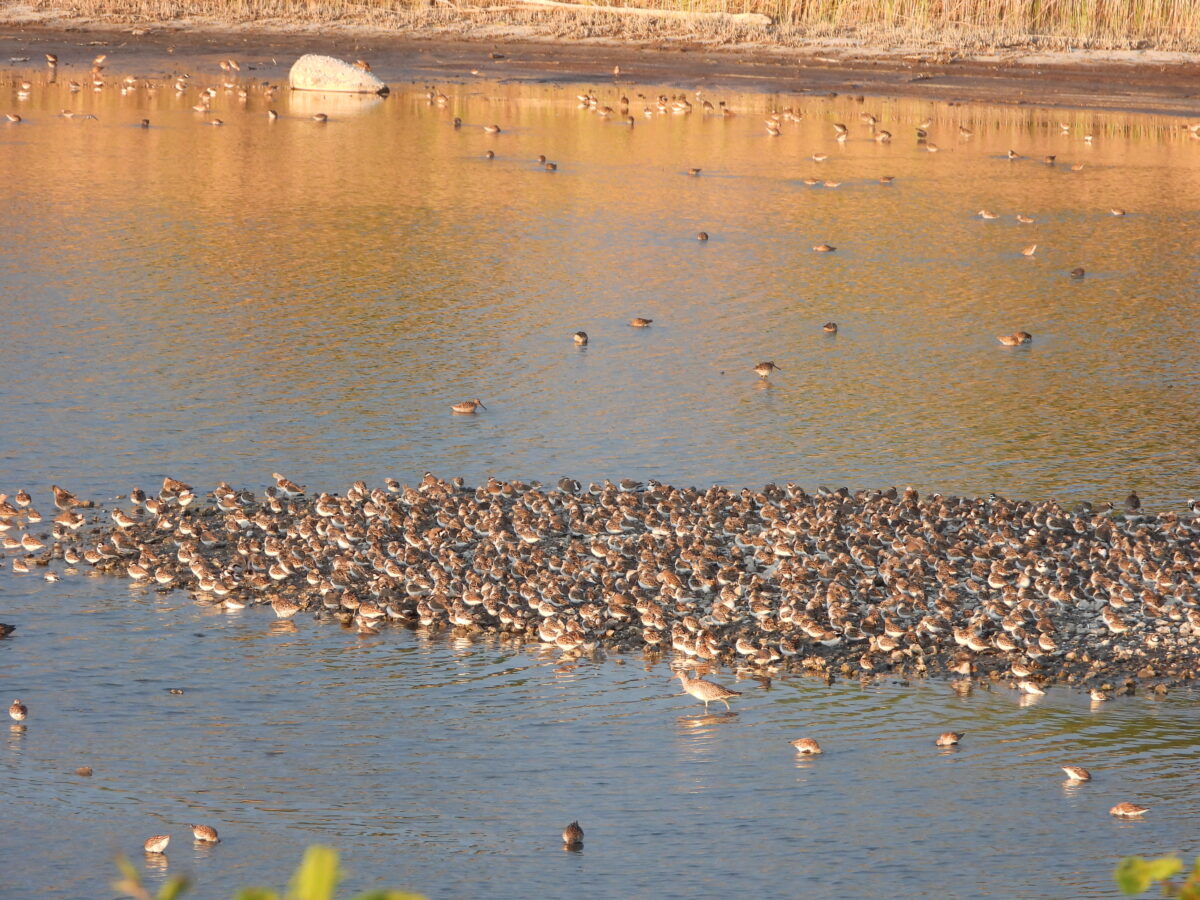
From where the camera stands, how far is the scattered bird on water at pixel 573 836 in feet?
30.7

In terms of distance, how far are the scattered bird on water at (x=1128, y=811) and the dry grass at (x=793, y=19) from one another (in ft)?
134

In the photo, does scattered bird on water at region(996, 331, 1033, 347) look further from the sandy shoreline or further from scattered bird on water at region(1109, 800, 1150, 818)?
the sandy shoreline

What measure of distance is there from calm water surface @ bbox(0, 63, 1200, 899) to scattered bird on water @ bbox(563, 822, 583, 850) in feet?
0.26

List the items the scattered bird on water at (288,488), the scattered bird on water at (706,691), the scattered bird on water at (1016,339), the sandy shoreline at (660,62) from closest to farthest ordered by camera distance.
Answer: the scattered bird on water at (706,691) < the scattered bird on water at (288,488) < the scattered bird on water at (1016,339) < the sandy shoreline at (660,62)

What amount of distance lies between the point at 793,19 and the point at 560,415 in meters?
35.2

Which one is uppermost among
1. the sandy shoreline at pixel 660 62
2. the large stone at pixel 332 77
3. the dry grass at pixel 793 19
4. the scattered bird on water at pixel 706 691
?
the dry grass at pixel 793 19

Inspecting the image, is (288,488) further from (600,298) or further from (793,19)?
(793,19)

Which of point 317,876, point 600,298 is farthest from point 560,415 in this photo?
point 317,876

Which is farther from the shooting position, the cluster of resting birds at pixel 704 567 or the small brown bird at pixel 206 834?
the cluster of resting birds at pixel 704 567

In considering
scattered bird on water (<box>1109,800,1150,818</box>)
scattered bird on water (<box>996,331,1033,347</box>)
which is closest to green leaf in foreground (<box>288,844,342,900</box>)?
scattered bird on water (<box>1109,800,1150,818</box>)

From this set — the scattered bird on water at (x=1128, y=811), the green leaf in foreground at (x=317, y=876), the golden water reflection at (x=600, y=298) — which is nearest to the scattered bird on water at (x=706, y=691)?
the scattered bird on water at (x=1128, y=811)

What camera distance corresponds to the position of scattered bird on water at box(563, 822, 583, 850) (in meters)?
9.35

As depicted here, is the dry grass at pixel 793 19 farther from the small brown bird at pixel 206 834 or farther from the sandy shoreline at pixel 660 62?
the small brown bird at pixel 206 834

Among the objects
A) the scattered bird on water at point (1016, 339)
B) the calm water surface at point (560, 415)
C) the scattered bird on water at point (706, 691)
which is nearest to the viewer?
the calm water surface at point (560, 415)
